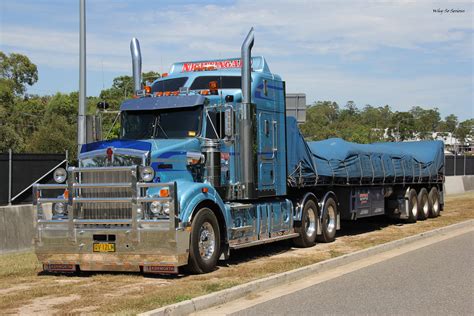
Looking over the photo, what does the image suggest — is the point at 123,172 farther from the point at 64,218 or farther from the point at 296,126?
the point at 296,126

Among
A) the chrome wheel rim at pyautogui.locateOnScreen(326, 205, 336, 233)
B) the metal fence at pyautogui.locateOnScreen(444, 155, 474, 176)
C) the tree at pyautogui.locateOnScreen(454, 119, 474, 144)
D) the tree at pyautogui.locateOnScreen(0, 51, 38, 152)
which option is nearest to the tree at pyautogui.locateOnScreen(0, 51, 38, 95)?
the tree at pyautogui.locateOnScreen(0, 51, 38, 152)

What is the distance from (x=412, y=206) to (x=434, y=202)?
7.66 ft

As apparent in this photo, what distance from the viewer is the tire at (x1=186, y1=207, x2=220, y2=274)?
11.1m

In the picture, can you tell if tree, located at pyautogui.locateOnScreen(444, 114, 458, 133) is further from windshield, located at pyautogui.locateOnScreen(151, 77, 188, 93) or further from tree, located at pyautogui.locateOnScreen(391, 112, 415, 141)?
windshield, located at pyautogui.locateOnScreen(151, 77, 188, 93)

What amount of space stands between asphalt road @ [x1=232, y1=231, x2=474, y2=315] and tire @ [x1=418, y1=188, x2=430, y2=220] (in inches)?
377

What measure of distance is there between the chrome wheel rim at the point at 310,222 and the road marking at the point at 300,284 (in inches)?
81.0

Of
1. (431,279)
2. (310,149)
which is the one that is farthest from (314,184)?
(431,279)

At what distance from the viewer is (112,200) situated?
1089 centimetres

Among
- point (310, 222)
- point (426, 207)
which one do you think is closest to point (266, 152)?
point (310, 222)

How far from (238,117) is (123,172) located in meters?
2.82

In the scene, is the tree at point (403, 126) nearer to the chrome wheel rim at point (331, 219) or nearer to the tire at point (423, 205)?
the tire at point (423, 205)

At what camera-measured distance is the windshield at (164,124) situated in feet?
39.8

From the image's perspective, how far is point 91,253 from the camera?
36.0ft

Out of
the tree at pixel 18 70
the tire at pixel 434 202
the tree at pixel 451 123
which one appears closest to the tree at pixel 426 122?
the tree at pixel 451 123
